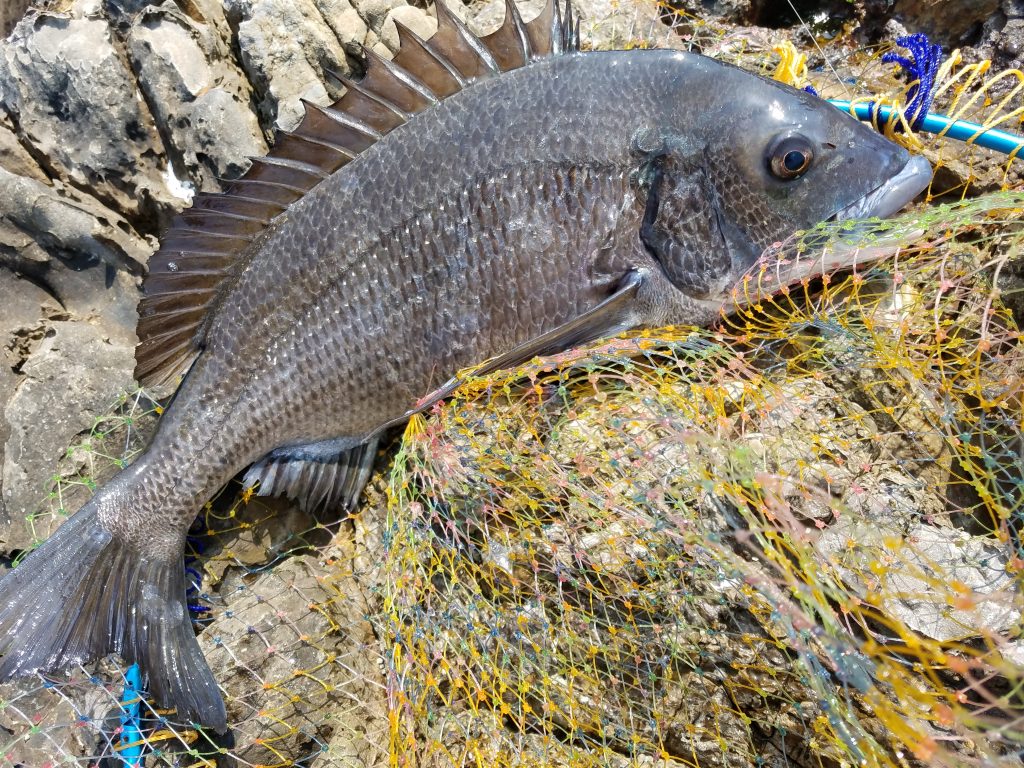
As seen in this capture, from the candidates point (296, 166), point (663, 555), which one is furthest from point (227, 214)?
point (663, 555)

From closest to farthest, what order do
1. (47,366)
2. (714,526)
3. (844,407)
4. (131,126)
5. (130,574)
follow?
1. (714,526)
2. (844,407)
3. (130,574)
4. (47,366)
5. (131,126)

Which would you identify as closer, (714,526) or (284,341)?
(714,526)

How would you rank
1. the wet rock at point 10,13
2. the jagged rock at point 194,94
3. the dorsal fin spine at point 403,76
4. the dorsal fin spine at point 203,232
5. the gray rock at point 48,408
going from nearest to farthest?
the dorsal fin spine at point 403,76, the dorsal fin spine at point 203,232, the gray rock at point 48,408, the jagged rock at point 194,94, the wet rock at point 10,13

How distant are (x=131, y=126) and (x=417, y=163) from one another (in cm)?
191

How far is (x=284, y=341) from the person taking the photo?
291cm

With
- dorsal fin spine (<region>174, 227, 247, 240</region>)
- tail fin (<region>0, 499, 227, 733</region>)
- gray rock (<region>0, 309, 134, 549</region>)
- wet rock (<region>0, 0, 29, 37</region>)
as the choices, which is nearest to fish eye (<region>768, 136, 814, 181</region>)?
dorsal fin spine (<region>174, 227, 247, 240</region>)

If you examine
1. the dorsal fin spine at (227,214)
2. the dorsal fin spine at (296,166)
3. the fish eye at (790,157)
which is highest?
the dorsal fin spine at (296,166)

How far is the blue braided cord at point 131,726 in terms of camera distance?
2625 mm

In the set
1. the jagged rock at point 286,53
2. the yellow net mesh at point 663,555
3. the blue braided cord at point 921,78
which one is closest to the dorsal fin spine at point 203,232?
the jagged rock at point 286,53

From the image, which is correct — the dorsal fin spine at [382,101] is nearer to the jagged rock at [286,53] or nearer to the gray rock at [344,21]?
the jagged rock at [286,53]

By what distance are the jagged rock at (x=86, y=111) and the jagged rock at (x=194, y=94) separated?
13 centimetres

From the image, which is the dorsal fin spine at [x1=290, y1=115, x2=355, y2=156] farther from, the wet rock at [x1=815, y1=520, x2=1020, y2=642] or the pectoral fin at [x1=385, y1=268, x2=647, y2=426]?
the wet rock at [x1=815, y1=520, x2=1020, y2=642]

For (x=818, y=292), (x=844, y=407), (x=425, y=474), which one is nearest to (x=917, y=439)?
(x=844, y=407)

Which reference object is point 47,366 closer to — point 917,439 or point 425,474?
point 425,474
